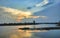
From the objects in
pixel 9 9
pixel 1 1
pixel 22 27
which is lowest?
pixel 22 27

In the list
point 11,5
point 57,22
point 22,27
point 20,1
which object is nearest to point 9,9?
point 11,5

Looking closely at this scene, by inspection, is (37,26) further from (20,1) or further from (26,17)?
(20,1)

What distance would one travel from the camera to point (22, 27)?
70.2 inches

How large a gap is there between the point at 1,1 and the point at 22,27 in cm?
44

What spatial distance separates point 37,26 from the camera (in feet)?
5.84

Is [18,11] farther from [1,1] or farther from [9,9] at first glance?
[1,1]

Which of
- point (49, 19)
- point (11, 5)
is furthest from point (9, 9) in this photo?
point (49, 19)

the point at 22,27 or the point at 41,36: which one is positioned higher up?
the point at 22,27

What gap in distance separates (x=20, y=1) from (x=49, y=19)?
45cm

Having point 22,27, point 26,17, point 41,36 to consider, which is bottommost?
point 41,36

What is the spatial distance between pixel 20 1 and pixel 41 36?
54cm

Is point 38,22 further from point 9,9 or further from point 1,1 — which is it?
point 1,1

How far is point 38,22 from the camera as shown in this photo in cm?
176

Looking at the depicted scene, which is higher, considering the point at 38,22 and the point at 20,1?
the point at 20,1
